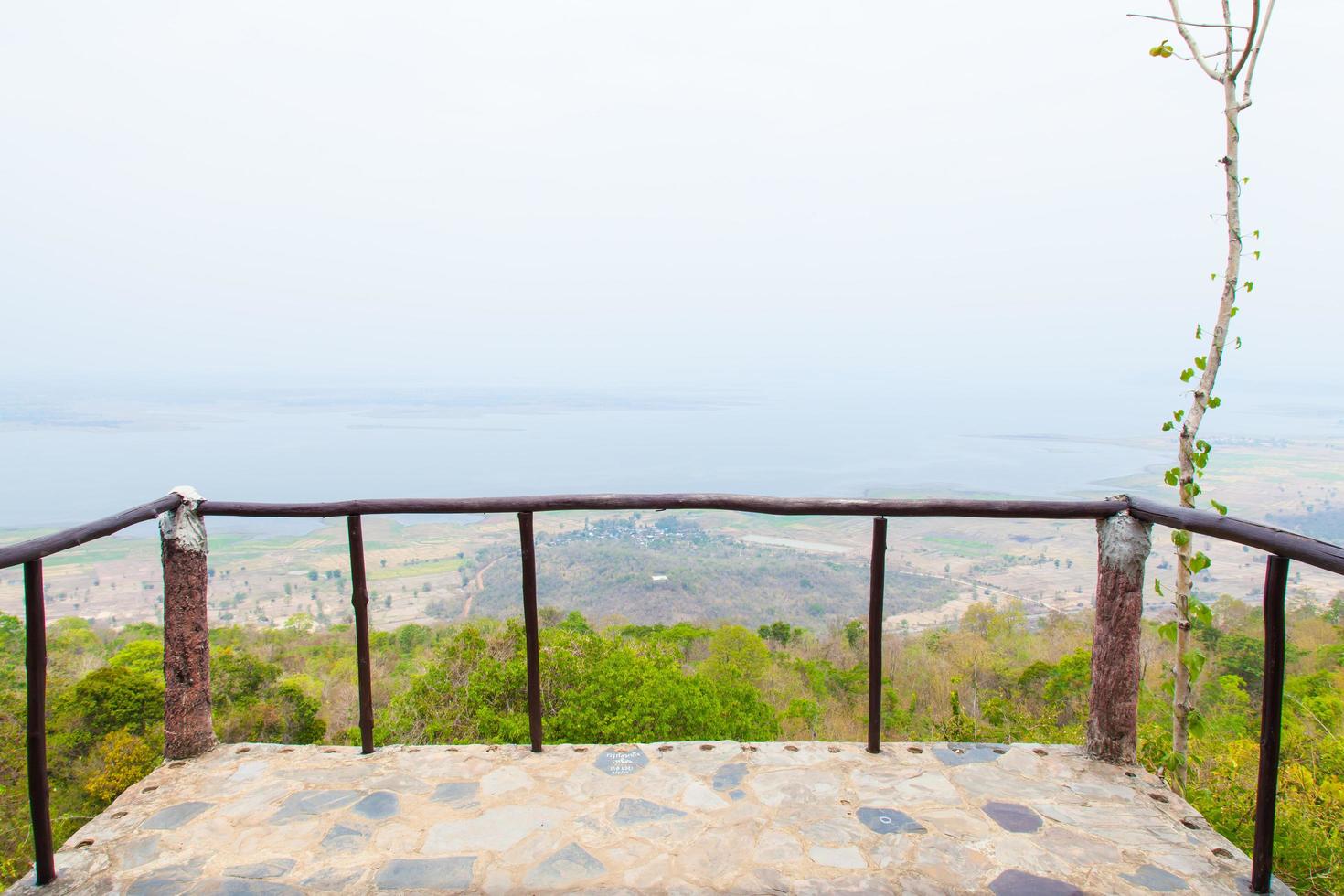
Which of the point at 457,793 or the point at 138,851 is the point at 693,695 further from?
the point at 138,851

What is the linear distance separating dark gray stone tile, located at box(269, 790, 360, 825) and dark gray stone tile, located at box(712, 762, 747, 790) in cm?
130

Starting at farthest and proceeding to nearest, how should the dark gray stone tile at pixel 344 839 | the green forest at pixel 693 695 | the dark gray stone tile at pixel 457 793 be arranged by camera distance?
the green forest at pixel 693 695
the dark gray stone tile at pixel 457 793
the dark gray stone tile at pixel 344 839

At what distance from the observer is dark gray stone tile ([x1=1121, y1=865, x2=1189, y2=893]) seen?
1854 mm

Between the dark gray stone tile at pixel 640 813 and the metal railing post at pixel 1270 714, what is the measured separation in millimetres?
1618

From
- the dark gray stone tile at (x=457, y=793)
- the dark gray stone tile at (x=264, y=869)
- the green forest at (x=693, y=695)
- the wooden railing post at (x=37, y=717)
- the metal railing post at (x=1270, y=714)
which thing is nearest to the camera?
the metal railing post at (x=1270, y=714)

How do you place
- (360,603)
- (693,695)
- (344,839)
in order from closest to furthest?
(344,839) < (360,603) < (693,695)

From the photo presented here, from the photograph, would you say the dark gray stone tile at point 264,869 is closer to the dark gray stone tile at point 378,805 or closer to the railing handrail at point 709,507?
the dark gray stone tile at point 378,805

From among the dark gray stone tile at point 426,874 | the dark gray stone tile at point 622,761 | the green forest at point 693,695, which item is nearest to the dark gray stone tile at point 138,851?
the dark gray stone tile at point 426,874

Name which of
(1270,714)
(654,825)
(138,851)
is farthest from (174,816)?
(1270,714)

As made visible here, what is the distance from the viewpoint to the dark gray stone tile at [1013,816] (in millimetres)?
2166

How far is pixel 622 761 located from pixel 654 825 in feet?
1.50

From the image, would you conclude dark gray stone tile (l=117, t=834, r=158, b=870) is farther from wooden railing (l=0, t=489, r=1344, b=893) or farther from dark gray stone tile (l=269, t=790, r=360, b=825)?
wooden railing (l=0, t=489, r=1344, b=893)

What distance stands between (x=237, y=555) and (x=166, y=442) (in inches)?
1588

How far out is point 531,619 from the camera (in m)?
2.69
